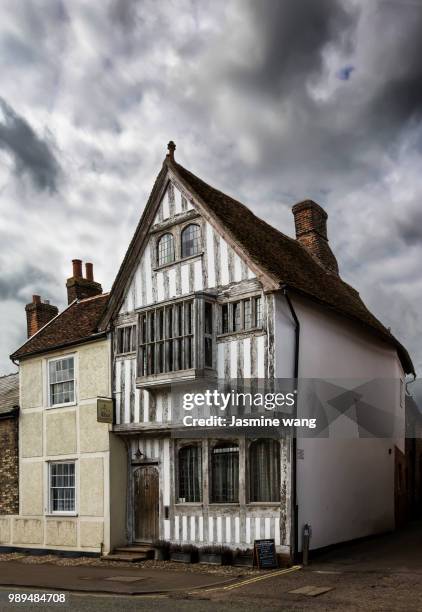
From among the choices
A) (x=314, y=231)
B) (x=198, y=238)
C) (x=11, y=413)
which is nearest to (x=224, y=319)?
(x=198, y=238)

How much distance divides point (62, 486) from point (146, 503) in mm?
3150

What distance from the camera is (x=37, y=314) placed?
25.8 m

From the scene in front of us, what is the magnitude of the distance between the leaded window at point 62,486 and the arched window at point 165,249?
642 centimetres

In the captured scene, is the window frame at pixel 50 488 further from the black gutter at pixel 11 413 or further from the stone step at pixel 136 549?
the black gutter at pixel 11 413

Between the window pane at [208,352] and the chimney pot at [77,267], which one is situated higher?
the chimney pot at [77,267]

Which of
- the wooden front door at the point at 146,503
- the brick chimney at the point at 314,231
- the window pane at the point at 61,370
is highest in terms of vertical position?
the brick chimney at the point at 314,231

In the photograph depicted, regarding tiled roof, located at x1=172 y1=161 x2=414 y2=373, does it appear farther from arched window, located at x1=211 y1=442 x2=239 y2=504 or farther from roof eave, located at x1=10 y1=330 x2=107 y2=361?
roof eave, located at x1=10 y1=330 x2=107 y2=361

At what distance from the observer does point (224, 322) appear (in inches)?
678

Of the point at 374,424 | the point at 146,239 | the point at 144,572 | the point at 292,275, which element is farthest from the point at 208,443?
the point at 374,424

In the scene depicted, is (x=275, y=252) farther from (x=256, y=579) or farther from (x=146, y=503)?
(x=256, y=579)

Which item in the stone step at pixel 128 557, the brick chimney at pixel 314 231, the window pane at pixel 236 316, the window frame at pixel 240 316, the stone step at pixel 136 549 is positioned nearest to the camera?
the window frame at pixel 240 316

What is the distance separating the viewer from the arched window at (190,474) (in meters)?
17.4

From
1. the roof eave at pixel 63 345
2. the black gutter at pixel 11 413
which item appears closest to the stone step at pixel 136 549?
the roof eave at pixel 63 345

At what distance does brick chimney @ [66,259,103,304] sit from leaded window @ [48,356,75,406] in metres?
4.30
